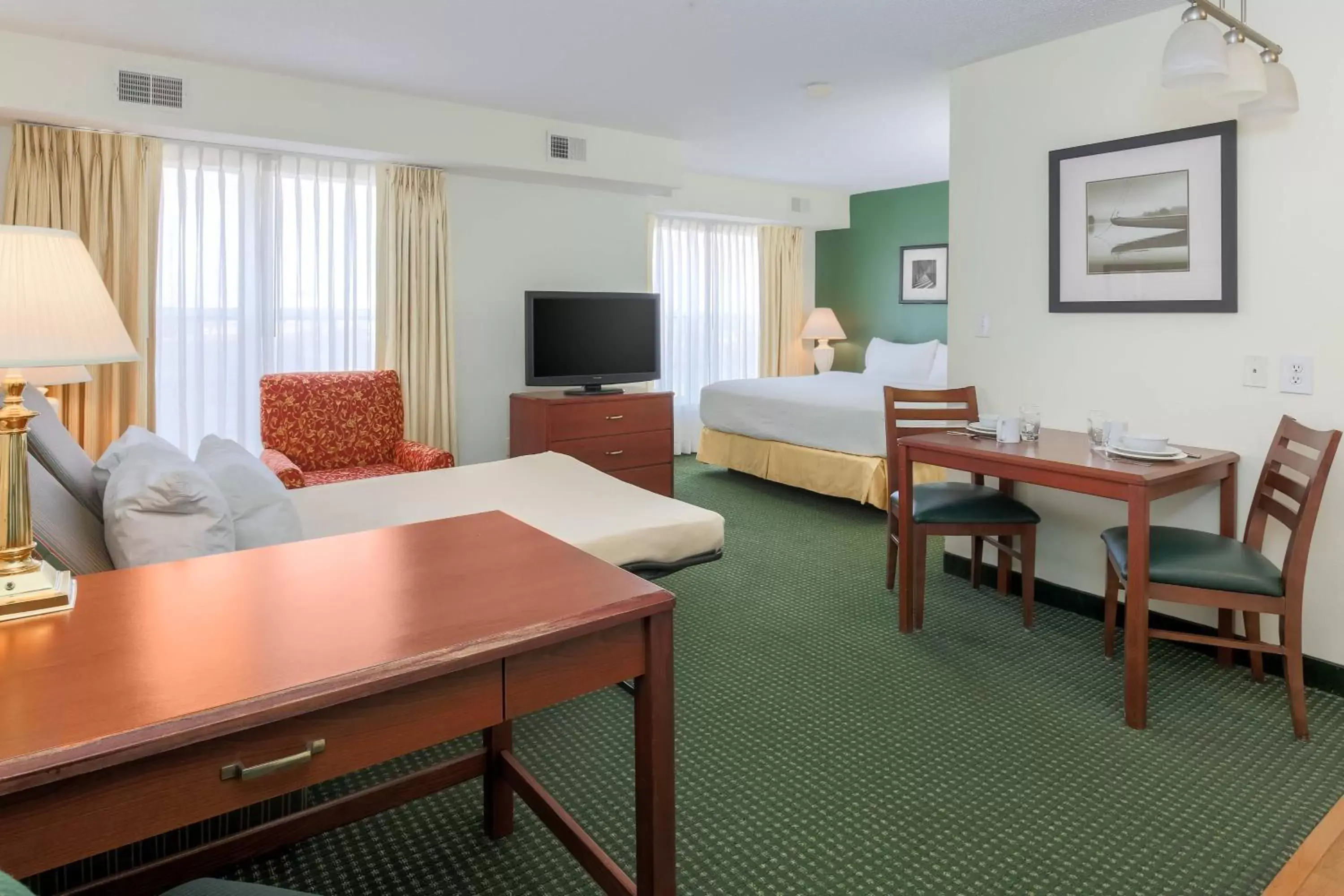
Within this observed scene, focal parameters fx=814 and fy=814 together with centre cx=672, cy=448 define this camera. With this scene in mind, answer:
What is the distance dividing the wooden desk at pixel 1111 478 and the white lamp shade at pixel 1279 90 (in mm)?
1143

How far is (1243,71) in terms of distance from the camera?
235 cm

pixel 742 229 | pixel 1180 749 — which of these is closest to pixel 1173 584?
pixel 1180 749

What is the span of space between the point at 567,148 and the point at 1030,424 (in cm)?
341

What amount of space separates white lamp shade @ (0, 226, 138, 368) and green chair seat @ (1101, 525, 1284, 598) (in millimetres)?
2706

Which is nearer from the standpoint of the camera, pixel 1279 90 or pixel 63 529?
pixel 63 529

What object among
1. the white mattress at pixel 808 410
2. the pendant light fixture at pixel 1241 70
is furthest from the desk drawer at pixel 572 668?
the white mattress at pixel 808 410

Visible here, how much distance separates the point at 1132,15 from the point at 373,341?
4226 millimetres

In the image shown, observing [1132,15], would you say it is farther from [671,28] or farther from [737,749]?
[737,749]

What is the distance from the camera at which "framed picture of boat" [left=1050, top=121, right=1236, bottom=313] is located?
293cm

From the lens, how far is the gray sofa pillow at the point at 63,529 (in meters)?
1.60

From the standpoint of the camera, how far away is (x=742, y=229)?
775 centimetres

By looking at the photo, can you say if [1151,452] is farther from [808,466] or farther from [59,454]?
[59,454]

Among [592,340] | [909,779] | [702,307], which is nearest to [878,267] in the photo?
[702,307]

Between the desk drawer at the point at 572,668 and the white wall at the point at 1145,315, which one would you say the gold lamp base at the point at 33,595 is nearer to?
the desk drawer at the point at 572,668
